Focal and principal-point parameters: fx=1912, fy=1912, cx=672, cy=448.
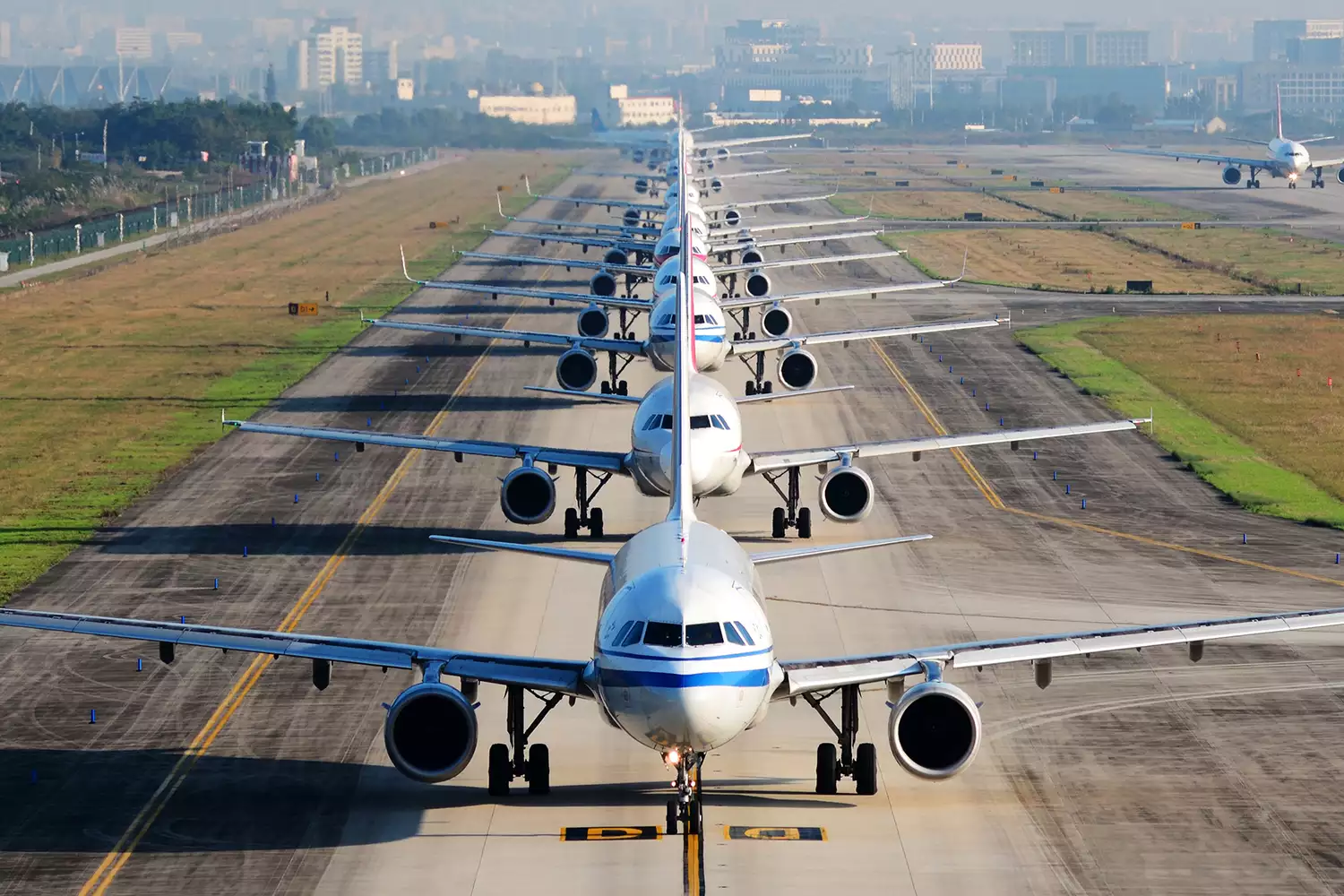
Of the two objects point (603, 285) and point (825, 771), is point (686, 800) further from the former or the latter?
point (603, 285)

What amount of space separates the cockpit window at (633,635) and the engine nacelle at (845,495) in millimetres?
25071

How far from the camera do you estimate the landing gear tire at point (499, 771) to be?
1341 inches

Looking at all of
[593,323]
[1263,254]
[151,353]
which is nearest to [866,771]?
[593,323]

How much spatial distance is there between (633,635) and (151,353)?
7398cm

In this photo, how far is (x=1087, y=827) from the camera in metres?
33.2

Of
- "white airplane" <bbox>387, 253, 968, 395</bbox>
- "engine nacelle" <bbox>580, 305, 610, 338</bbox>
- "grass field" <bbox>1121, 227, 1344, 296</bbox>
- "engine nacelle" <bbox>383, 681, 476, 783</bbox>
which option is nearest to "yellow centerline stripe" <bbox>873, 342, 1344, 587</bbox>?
"white airplane" <bbox>387, 253, 968, 395</bbox>

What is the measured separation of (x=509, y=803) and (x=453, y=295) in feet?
304

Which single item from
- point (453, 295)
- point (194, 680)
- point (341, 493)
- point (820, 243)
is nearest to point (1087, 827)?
point (194, 680)

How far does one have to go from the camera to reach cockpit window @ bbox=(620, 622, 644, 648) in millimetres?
29766

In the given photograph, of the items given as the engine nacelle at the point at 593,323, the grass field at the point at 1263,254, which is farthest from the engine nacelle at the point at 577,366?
the grass field at the point at 1263,254

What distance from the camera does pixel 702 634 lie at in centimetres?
2955

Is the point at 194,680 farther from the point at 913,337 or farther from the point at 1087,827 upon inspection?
the point at 913,337

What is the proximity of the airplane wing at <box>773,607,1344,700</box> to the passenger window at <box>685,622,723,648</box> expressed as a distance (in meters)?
2.54

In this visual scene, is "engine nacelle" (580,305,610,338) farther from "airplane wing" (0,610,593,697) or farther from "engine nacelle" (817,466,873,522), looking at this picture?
"airplane wing" (0,610,593,697)
